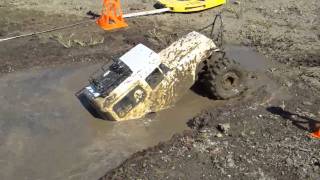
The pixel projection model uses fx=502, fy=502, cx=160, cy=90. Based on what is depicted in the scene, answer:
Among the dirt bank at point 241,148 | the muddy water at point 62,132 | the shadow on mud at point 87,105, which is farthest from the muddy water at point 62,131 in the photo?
the dirt bank at point 241,148

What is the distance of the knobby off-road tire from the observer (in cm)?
1352

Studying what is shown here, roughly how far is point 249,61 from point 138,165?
274 inches

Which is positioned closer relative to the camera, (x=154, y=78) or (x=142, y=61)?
(x=154, y=78)

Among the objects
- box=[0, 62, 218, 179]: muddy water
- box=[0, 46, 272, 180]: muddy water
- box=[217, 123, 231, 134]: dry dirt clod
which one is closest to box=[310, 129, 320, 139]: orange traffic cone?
box=[217, 123, 231, 134]: dry dirt clod

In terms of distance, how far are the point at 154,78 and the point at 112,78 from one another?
1.07m

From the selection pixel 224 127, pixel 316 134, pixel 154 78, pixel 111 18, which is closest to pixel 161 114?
Result: pixel 154 78

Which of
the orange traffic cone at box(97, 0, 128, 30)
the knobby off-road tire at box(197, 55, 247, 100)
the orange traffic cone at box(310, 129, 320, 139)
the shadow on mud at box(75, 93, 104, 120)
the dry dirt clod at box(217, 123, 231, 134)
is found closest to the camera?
the orange traffic cone at box(310, 129, 320, 139)

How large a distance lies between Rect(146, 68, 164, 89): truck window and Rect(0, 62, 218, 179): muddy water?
3.21 ft

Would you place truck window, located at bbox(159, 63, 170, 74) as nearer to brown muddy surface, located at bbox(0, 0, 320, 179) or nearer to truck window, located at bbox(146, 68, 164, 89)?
truck window, located at bbox(146, 68, 164, 89)

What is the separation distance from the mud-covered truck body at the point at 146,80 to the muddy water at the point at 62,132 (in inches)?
17.1

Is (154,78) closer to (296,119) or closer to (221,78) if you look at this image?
(221,78)

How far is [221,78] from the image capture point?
1359cm

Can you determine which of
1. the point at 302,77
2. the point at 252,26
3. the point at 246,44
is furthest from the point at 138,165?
the point at 252,26

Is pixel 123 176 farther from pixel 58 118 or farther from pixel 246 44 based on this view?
pixel 246 44
